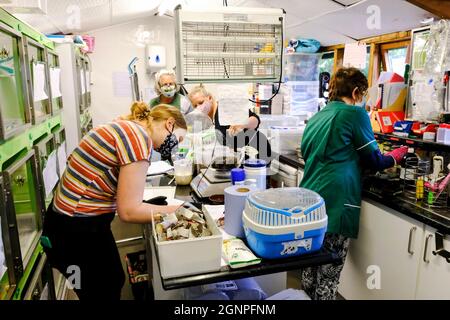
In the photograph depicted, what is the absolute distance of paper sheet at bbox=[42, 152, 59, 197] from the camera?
2010 millimetres

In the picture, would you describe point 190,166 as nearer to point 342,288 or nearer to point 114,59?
point 342,288

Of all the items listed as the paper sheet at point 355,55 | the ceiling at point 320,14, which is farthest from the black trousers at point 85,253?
the paper sheet at point 355,55

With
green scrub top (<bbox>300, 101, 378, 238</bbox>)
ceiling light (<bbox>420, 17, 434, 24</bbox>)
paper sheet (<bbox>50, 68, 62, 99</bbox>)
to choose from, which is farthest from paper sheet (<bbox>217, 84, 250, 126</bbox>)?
ceiling light (<bbox>420, 17, 434, 24</bbox>)

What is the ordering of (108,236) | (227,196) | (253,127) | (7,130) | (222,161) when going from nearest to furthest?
(7,130)
(227,196)
(108,236)
(222,161)
(253,127)

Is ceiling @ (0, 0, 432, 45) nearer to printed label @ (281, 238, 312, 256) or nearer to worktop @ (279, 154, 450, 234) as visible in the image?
worktop @ (279, 154, 450, 234)

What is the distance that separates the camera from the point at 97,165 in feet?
5.08

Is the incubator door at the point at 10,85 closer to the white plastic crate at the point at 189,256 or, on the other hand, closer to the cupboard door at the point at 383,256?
the white plastic crate at the point at 189,256

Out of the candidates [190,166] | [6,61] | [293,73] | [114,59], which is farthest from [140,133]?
[114,59]

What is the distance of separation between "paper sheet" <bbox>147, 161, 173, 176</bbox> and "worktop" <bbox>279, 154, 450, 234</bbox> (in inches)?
59.8

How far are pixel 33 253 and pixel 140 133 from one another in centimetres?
83

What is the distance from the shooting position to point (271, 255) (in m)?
1.34

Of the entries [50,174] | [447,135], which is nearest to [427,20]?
[447,135]

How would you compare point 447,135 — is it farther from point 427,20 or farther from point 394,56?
point 394,56

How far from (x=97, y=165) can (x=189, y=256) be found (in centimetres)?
61
